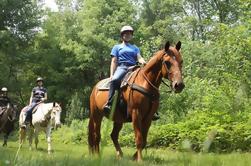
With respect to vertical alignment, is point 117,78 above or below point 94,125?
above

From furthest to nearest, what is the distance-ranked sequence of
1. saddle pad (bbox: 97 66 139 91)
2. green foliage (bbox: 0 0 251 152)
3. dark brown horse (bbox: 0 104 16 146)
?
1. green foliage (bbox: 0 0 251 152)
2. dark brown horse (bbox: 0 104 16 146)
3. saddle pad (bbox: 97 66 139 91)

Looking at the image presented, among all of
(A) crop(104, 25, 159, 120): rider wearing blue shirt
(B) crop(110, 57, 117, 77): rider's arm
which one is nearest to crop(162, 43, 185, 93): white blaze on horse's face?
(A) crop(104, 25, 159, 120): rider wearing blue shirt

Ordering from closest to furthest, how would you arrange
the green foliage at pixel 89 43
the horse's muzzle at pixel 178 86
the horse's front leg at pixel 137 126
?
1. the horse's muzzle at pixel 178 86
2. the horse's front leg at pixel 137 126
3. the green foliage at pixel 89 43

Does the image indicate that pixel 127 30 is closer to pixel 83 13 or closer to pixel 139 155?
pixel 139 155

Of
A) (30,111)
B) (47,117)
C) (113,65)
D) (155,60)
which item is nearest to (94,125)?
(113,65)

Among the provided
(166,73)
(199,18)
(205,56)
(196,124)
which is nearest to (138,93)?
(166,73)

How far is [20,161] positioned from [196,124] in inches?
575

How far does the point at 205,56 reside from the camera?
3447 cm

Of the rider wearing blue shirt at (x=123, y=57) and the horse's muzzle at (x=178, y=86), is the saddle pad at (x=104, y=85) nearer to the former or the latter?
the rider wearing blue shirt at (x=123, y=57)

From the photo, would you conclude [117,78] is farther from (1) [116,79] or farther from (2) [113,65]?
(2) [113,65]

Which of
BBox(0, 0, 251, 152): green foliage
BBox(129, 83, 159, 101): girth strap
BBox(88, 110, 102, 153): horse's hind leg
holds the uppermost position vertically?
BBox(0, 0, 251, 152): green foliage

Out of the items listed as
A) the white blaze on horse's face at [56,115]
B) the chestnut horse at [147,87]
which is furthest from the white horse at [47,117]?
the chestnut horse at [147,87]

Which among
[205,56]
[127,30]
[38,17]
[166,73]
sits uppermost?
[38,17]

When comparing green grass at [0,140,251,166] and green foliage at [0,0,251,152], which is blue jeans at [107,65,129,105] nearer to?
green grass at [0,140,251,166]
